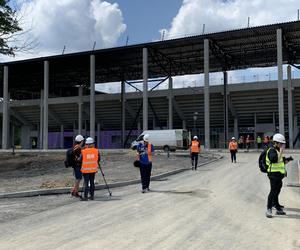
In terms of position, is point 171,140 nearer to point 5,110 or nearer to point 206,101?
point 206,101

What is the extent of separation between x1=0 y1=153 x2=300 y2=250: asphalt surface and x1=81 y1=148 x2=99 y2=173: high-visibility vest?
0.89 meters

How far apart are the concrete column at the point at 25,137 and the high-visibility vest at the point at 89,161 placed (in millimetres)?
63066

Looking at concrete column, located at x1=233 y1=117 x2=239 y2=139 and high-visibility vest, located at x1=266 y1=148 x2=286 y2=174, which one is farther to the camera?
concrete column, located at x1=233 y1=117 x2=239 y2=139

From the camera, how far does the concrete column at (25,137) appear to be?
71688 mm

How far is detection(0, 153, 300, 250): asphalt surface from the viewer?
6637mm

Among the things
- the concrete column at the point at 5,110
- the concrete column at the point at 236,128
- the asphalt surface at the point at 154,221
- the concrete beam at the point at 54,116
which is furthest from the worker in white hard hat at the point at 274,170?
the concrete beam at the point at 54,116

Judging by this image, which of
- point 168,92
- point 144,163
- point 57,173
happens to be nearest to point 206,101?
point 168,92

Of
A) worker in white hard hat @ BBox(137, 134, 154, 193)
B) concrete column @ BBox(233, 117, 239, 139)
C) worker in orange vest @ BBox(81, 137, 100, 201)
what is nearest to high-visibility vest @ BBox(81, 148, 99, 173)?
worker in orange vest @ BBox(81, 137, 100, 201)

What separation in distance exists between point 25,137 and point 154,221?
67584mm

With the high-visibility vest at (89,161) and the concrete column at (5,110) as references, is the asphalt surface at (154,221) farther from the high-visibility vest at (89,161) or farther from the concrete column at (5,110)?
the concrete column at (5,110)

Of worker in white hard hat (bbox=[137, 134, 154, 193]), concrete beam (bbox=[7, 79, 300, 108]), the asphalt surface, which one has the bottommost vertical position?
the asphalt surface

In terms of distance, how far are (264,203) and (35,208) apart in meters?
5.91

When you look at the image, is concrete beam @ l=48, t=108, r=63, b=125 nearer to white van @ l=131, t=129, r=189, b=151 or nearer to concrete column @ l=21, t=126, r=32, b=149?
concrete column @ l=21, t=126, r=32, b=149

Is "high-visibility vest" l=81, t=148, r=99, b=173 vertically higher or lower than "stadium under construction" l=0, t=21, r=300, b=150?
lower
